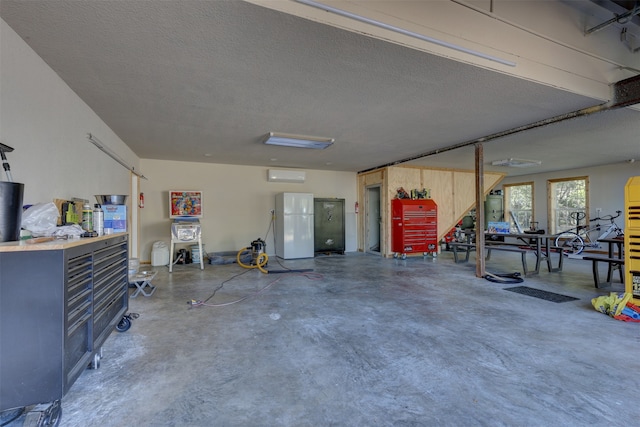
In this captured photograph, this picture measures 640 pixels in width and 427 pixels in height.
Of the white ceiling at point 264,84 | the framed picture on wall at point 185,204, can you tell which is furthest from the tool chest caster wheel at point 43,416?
the framed picture on wall at point 185,204

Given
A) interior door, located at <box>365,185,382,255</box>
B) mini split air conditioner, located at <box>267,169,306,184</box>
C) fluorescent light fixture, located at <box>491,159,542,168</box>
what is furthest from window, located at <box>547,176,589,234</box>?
mini split air conditioner, located at <box>267,169,306,184</box>

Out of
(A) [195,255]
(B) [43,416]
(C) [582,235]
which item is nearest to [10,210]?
(B) [43,416]

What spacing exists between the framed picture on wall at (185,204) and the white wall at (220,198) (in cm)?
54

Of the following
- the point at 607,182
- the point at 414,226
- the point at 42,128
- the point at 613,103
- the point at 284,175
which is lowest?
the point at 414,226

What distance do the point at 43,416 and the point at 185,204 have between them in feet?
18.3

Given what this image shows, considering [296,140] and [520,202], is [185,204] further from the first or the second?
[520,202]

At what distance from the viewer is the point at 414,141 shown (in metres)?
5.27

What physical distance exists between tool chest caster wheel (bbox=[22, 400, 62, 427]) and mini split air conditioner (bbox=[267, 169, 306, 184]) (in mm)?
6471

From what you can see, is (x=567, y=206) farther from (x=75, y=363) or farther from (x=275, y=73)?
(x=75, y=363)

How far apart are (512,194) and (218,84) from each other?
11124mm

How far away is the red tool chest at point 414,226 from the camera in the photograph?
721 cm

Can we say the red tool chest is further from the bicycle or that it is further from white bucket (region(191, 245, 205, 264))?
white bucket (region(191, 245, 205, 264))

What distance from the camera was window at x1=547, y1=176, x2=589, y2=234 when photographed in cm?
826

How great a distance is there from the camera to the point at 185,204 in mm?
6555
